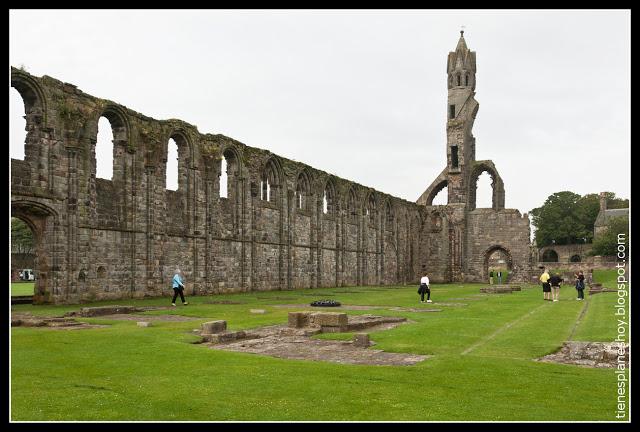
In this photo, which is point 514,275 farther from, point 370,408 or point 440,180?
point 370,408

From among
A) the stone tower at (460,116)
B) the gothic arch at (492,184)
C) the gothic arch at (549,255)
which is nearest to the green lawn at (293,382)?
the gothic arch at (492,184)

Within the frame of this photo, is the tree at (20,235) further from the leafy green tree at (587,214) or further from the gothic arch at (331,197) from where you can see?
the leafy green tree at (587,214)

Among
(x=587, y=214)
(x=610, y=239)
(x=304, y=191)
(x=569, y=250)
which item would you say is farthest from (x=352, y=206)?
(x=587, y=214)

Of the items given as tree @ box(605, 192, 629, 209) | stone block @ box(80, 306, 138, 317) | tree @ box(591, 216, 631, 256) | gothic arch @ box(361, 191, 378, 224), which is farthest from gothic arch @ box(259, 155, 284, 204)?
tree @ box(605, 192, 629, 209)

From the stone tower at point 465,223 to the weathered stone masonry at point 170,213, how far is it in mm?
6409

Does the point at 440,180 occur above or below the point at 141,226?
above

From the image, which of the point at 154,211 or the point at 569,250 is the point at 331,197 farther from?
the point at 569,250

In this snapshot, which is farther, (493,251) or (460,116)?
(460,116)

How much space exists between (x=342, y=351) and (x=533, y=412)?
4.69 meters

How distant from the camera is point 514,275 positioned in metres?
54.2

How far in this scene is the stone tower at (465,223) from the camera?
55094mm

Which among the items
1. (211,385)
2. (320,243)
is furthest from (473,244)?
(211,385)

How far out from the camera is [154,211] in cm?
2641

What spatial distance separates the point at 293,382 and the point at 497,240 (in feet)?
163
